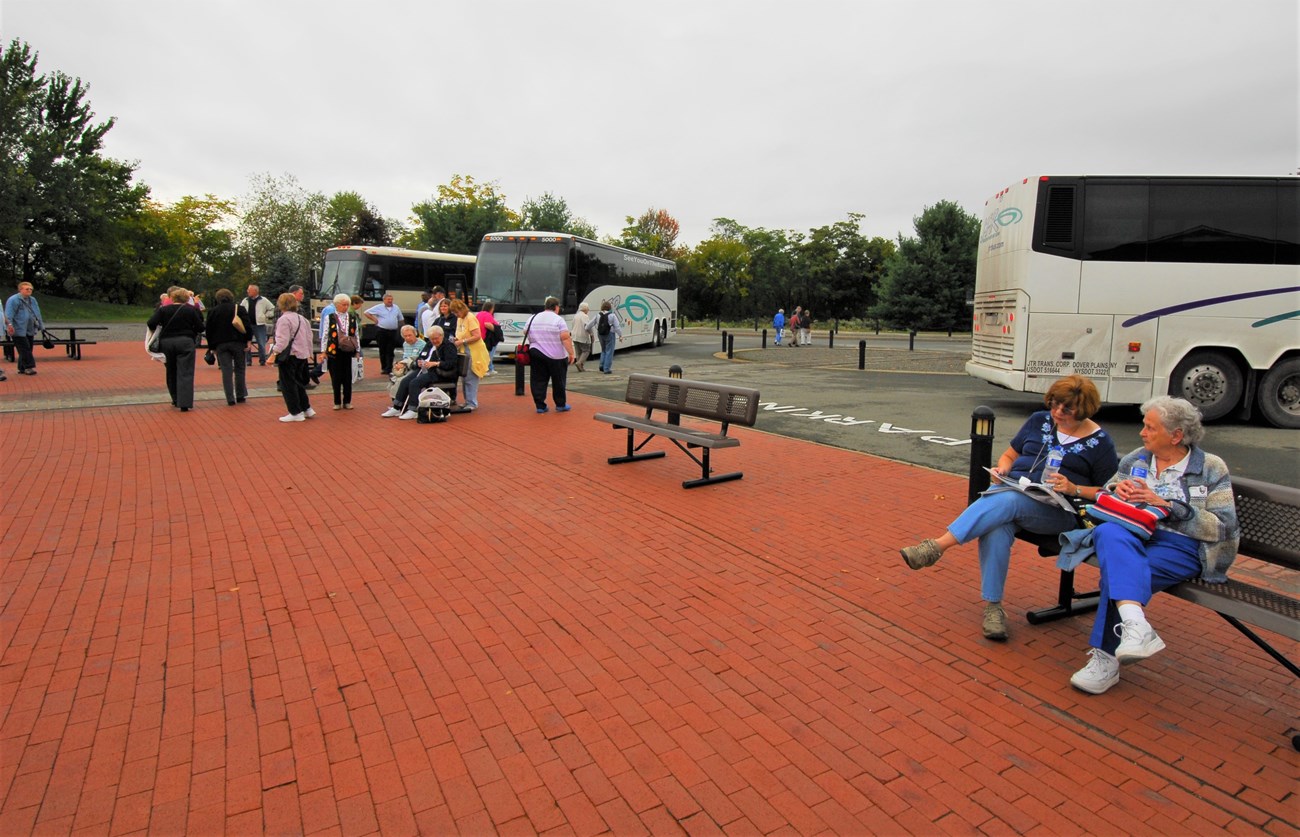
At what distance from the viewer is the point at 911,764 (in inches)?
116

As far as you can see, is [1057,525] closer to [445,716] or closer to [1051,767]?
[1051,767]

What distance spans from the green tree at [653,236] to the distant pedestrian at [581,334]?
4659 centimetres

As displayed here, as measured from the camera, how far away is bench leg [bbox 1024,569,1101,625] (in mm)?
4301

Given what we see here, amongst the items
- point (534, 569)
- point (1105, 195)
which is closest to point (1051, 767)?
point (534, 569)

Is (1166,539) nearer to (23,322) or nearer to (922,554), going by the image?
(922,554)

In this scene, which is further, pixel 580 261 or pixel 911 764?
pixel 580 261

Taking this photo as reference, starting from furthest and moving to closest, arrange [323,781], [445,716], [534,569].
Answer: [534,569] → [445,716] → [323,781]

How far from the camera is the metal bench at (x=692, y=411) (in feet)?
23.9

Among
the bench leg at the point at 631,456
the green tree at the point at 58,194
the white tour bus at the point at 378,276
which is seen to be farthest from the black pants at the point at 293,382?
the green tree at the point at 58,194

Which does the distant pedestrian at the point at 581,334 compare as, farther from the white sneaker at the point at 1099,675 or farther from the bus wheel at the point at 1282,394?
the white sneaker at the point at 1099,675

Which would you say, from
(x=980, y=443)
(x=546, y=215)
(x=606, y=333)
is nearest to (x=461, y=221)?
(x=546, y=215)

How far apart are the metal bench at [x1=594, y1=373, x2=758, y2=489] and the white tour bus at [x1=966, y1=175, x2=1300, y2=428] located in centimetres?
642

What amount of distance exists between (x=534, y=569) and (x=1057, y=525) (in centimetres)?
305

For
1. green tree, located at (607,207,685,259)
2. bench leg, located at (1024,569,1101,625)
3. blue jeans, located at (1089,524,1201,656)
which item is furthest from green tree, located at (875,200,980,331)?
blue jeans, located at (1089,524,1201,656)
